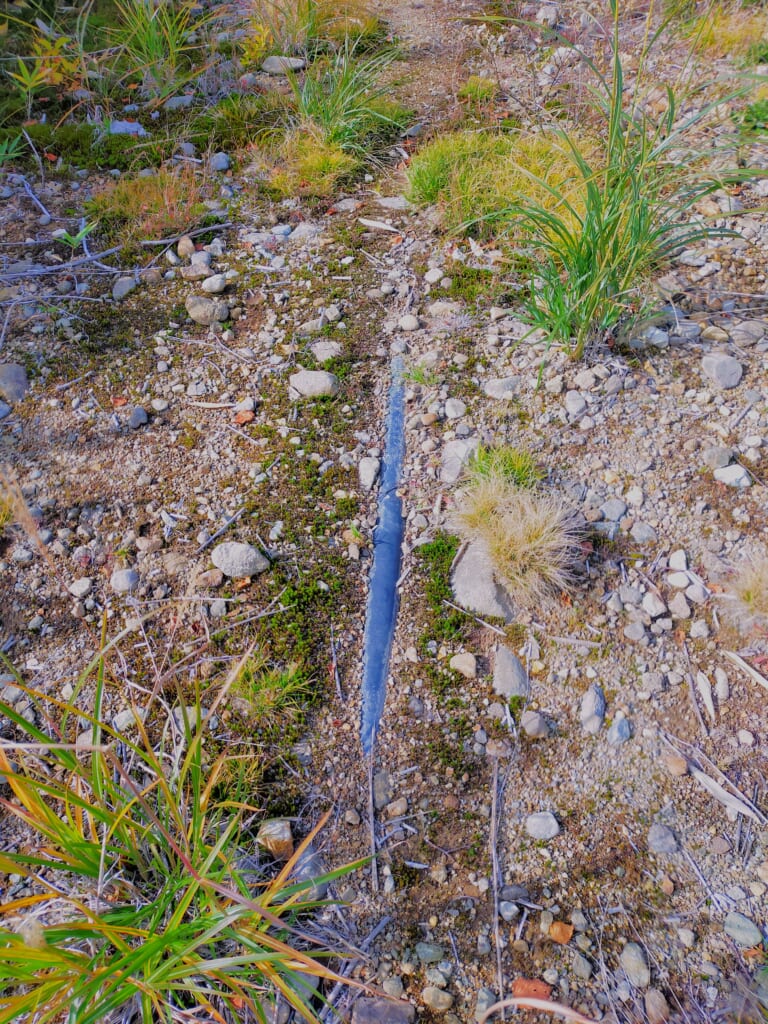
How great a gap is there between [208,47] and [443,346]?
119 inches

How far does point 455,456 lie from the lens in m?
2.94

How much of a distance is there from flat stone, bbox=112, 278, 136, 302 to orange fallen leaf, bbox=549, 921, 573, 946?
3.13 meters

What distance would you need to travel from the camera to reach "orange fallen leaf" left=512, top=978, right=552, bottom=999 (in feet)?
6.07

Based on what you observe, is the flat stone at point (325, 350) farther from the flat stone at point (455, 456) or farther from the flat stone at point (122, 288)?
the flat stone at point (122, 288)

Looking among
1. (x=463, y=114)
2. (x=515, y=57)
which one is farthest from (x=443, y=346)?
(x=515, y=57)

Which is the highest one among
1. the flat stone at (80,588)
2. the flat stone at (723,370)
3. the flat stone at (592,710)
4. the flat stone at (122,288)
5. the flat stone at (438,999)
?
the flat stone at (723,370)

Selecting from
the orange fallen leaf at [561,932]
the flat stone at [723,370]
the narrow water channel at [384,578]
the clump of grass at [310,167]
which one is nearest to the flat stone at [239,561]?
the narrow water channel at [384,578]

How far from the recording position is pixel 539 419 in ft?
9.91

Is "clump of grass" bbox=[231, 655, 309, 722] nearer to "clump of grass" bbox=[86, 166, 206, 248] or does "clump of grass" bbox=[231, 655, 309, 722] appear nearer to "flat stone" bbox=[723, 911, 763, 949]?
"flat stone" bbox=[723, 911, 763, 949]

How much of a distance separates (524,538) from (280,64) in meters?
3.84

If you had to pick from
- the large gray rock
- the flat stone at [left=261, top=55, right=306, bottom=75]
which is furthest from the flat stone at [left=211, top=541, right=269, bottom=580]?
the flat stone at [left=261, top=55, right=306, bottom=75]

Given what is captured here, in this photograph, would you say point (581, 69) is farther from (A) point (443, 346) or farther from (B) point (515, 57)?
(A) point (443, 346)

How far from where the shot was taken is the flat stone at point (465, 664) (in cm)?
243

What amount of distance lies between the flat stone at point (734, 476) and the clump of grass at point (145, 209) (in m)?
2.82
